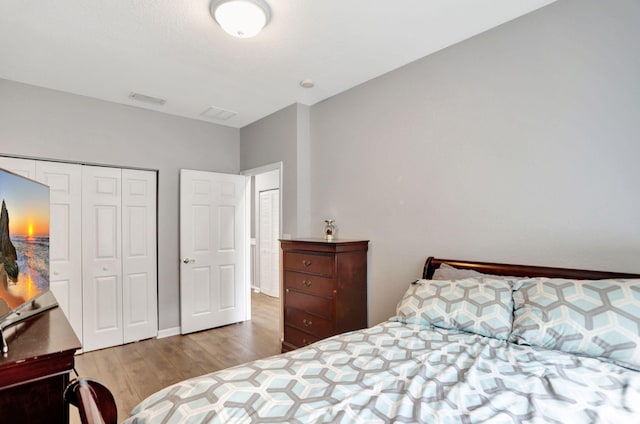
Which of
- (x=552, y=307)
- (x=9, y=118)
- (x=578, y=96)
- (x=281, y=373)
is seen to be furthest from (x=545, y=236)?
(x=9, y=118)

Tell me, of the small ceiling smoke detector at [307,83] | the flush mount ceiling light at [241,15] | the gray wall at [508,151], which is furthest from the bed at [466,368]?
the small ceiling smoke detector at [307,83]

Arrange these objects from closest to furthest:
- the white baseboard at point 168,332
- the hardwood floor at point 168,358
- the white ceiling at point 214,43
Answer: the white ceiling at point 214,43 < the hardwood floor at point 168,358 < the white baseboard at point 168,332

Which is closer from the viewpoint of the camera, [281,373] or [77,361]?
[281,373]

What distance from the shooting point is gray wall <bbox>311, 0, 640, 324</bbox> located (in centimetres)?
185

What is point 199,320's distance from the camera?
403 centimetres

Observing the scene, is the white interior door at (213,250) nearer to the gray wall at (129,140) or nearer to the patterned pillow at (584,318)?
the gray wall at (129,140)

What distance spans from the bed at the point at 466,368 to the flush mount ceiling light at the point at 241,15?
1.96 meters

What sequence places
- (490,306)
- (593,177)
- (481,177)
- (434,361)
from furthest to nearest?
(481,177), (593,177), (490,306), (434,361)

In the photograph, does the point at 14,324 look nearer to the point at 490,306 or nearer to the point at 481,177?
the point at 490,306

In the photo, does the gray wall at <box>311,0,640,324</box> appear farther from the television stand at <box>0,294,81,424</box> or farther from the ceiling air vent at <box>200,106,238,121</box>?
the television stand at <box>0,294,81,424</box>

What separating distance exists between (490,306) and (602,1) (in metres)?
1.85

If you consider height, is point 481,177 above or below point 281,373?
above

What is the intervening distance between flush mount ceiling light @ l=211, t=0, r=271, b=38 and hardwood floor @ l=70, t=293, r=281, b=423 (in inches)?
107

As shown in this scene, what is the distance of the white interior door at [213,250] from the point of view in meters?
3.95
